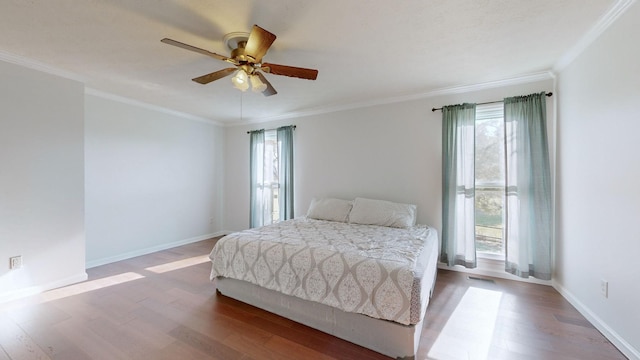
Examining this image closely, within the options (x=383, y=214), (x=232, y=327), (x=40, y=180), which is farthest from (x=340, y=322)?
(x=40, y=180)

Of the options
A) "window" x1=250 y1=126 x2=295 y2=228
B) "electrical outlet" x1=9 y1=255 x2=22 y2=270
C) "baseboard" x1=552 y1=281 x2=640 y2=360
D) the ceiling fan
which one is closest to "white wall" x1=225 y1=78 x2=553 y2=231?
"window" x1=250 y1=126 x2=295 y2=228

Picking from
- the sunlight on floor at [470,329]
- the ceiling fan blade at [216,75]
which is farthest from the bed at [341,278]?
the ceiling fan blade at [216,75]

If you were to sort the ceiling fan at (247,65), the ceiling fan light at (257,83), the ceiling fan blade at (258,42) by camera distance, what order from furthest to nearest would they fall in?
the ceiling fan light at (257,83) → the ceiling fan at (247,65) → the ceiling fan blade at (258,42)

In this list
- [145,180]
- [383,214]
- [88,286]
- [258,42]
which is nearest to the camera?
[258,42]

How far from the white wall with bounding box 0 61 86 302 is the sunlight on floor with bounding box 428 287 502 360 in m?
3.88

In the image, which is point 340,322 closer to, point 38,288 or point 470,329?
point 470,329

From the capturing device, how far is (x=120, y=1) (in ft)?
5.48

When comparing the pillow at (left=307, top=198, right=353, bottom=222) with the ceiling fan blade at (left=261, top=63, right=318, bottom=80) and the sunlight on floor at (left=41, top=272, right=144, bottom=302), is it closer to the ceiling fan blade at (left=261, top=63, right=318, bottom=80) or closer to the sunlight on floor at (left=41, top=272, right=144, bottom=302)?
the ceiling fan blade at (left=261, top=63, right=318, bottom=80)

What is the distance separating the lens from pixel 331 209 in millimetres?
3705

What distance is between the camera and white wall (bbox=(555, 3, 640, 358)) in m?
1.69

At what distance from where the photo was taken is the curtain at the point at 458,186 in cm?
314

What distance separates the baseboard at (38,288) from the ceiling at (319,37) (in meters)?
2.33

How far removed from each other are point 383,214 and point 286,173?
1950 millimetres

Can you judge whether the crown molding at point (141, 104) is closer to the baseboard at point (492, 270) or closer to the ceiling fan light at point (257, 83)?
the ceiling fan light at point (257, 83)
